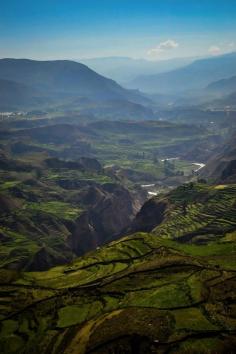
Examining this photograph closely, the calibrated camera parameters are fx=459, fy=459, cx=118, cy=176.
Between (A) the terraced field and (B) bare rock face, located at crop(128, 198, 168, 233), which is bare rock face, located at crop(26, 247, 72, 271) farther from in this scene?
(A) the terraced field

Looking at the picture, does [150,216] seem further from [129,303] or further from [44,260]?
[129,303]

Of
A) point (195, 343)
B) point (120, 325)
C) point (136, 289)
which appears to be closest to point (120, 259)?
point (136, 289)

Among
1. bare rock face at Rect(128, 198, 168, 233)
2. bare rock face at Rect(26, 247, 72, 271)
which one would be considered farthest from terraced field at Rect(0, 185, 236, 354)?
bare rock face at Rect(128, 198, 168, 233)

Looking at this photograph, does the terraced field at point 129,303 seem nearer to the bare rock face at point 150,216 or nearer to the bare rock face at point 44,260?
the bare rock face at point 44,260

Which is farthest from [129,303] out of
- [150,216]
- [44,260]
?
[150,216]

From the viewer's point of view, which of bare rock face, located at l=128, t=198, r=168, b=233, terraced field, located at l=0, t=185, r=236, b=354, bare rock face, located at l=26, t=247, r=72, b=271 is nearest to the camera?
terraced field, located at l=0, t=185, r=236, b=354

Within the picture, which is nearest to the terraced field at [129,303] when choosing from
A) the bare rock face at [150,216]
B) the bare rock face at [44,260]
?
the bare rock face at [44,260]

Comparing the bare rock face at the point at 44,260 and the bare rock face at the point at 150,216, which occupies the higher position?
the bare rock face at the point at 150,216

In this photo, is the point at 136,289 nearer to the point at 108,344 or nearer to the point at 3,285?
the point at 108,344
